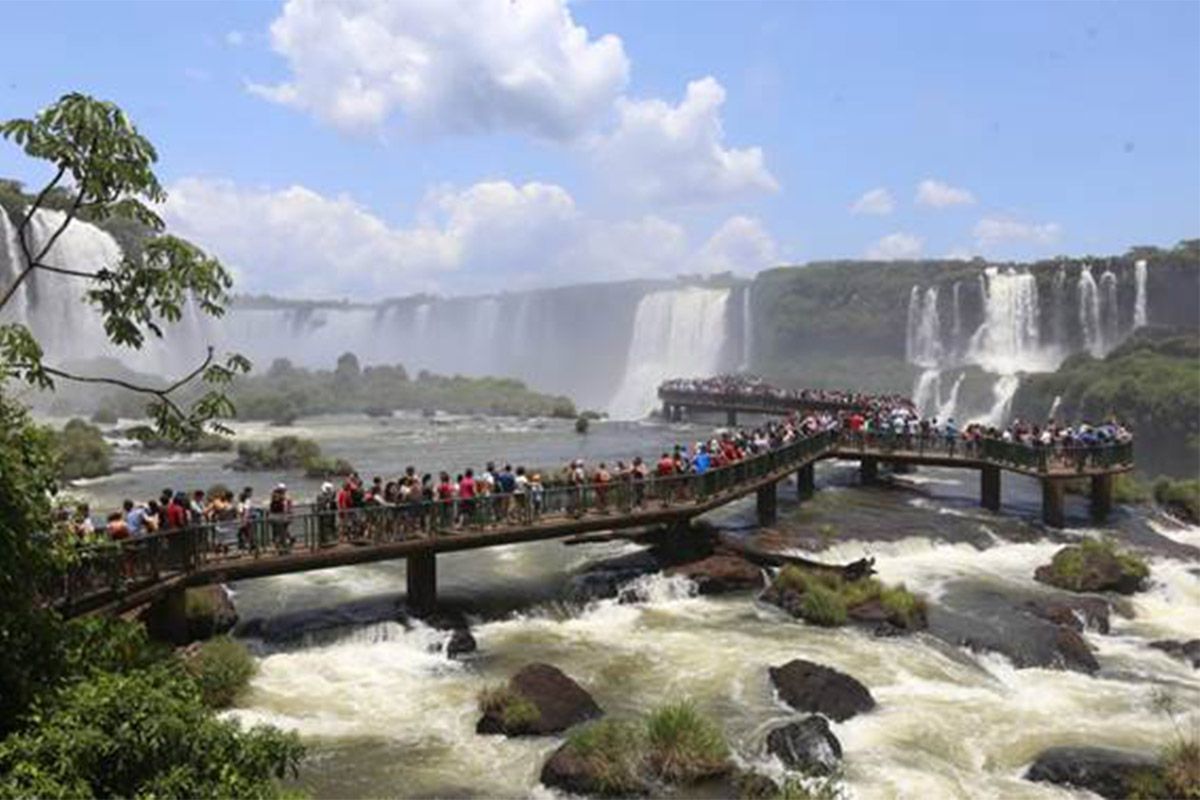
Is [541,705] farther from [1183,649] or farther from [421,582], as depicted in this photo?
[1183,649]

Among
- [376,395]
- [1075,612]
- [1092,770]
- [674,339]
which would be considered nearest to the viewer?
[1092,770]

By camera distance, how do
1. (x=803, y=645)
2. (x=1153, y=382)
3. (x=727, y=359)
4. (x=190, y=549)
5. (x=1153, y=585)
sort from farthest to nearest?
→ (x=727, y=359)
(x=1153, y=382)
(x=1153, y=585)
(x=803, y=645)
(x=190, y=549)

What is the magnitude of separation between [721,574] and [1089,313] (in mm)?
61221

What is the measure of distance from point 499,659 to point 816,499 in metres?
17.4

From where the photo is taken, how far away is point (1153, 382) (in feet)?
171

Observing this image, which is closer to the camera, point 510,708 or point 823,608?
point 510,708

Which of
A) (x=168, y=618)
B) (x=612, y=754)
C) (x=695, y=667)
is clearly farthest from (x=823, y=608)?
(x=168, y=618)

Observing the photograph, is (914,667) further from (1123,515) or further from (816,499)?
(1123,515)

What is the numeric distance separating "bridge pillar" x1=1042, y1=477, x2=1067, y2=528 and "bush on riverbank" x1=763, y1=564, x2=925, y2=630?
10865mm

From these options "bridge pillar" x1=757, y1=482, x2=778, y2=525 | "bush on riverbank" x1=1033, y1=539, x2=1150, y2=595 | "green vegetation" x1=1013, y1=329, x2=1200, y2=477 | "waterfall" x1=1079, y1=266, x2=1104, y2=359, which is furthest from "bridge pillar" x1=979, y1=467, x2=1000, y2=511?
"waterfall" x1=1079, y1=266, x2=1104, y2=359

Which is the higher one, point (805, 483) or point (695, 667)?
point (805, 483)

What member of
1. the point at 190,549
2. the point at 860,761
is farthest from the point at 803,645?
the point at 190,549

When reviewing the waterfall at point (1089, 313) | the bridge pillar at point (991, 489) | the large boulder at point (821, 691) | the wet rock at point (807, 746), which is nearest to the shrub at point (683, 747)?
the wet rock at point (807, 746)

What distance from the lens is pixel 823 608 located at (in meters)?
18.1
